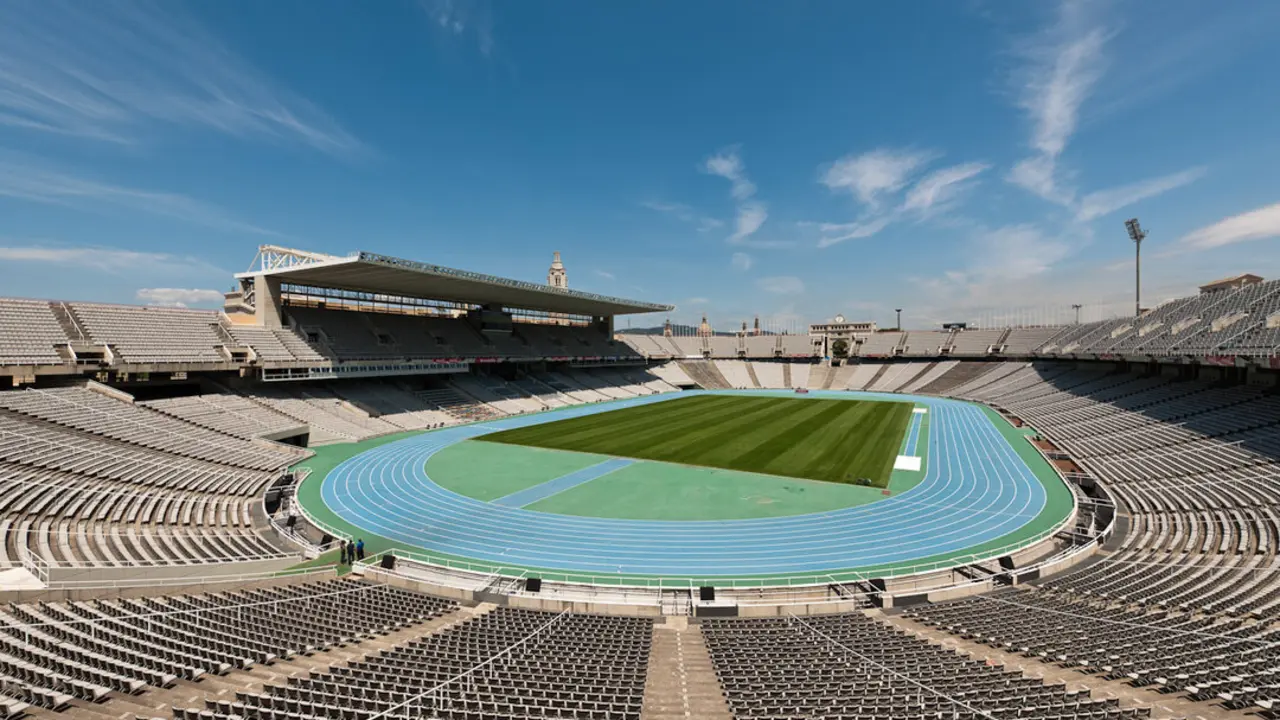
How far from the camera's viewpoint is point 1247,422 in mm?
23547

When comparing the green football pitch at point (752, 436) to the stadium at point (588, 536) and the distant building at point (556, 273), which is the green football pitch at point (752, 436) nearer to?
the stadium at point (588, 536)

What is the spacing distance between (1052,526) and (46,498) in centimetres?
3308

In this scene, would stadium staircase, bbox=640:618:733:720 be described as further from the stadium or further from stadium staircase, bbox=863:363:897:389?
stadium staircase, bbox=863:363:897:389

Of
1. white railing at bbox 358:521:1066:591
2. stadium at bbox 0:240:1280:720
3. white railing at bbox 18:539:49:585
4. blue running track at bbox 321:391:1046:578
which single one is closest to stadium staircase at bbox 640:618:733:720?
stadium at bbox 0:240:1280:720

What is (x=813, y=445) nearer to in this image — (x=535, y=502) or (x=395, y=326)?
(x=535, y=502)

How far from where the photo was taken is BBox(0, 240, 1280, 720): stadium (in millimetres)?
8266

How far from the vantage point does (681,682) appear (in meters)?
9.01

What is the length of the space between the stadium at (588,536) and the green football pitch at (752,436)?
46 centimetres

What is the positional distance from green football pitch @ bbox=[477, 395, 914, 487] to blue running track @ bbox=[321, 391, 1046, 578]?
4288 mm

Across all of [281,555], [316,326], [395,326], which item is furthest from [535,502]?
[395,326]

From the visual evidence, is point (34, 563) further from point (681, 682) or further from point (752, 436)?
point (752, 436)

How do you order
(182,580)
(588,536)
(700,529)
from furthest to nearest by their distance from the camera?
(700,529) → (588,536) → (182,580)

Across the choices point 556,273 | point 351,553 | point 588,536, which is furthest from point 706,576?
point 556,273

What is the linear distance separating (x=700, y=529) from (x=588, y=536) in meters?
4.12
